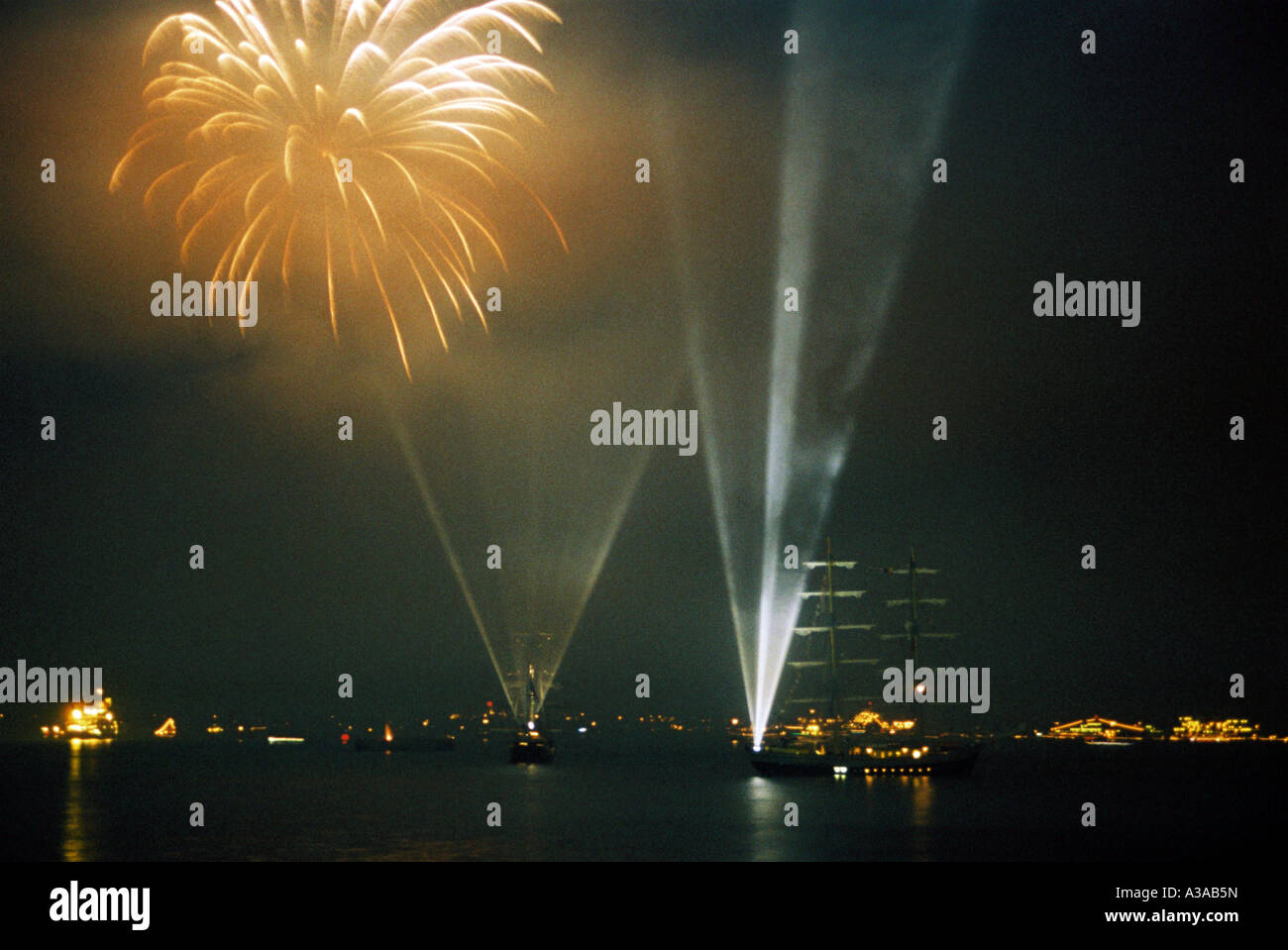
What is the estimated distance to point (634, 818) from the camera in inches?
3750

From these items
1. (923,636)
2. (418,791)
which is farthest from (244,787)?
(923,636)

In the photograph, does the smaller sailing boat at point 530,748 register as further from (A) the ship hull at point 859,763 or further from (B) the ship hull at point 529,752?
(A) the ship hull at point 859,763

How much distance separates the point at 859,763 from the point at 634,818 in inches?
2160

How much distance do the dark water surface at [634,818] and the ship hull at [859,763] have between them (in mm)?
2051

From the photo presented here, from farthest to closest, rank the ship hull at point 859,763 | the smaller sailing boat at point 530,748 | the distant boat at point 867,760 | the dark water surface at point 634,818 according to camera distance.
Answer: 1. the smaller sailing boat at point 530,748
2. the distant boat at point 867,760
3. the ship hull at point 859,763
4. the dark water surface at point 634,818

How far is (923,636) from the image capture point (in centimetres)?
15162

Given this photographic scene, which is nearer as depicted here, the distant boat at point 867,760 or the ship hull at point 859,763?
the ship hull at point 859,763

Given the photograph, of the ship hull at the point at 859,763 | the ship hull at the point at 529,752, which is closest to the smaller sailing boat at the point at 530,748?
the ship hull at the point at 529,752

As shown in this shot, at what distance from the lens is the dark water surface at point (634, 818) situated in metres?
74.6
